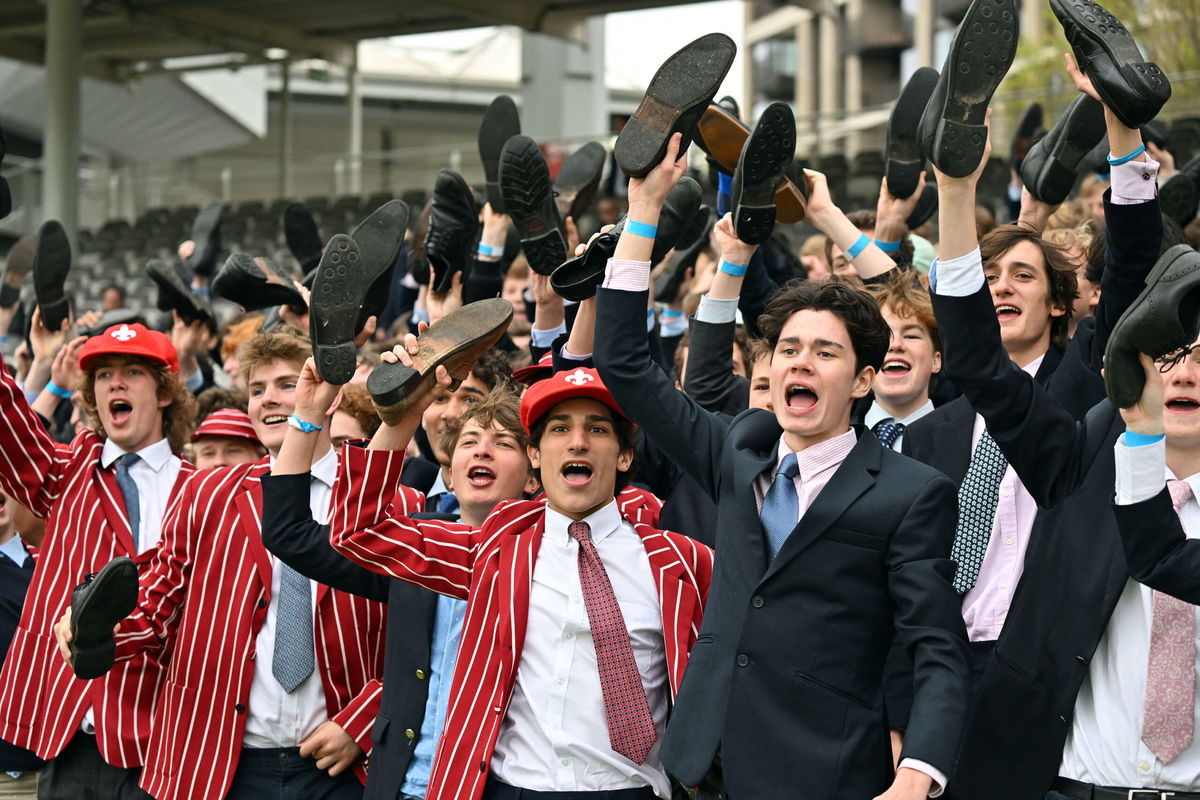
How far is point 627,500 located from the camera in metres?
3.88

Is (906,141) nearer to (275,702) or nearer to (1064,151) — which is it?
(1064,151)

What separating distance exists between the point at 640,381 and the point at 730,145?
1237mm

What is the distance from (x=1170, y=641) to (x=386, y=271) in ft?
6.21

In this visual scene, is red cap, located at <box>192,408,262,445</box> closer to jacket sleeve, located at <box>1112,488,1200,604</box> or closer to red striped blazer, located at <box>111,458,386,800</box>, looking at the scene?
red striped blazer, located at <box>111,458,386,800</box>

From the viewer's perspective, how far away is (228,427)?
480cm

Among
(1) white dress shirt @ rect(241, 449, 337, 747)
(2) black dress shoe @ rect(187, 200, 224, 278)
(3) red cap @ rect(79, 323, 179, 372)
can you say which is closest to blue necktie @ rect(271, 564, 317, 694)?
(1) white dress shirt @ rect(241, 449, 337, 747)

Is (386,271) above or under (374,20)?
under

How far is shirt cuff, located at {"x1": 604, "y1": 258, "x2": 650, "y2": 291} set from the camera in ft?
10.3

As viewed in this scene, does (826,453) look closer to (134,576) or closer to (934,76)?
(134,576)

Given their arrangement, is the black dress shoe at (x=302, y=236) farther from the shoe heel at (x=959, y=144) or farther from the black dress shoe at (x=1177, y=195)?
the shoe heel at (x=959, y=144)

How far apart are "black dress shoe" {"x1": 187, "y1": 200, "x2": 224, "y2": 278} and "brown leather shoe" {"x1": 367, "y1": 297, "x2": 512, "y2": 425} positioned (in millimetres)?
4445

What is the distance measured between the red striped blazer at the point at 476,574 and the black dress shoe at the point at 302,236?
3.43 m

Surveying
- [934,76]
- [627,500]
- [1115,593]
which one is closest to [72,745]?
[627,500]

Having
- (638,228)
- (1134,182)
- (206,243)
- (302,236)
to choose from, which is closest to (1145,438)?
(1134,182)
